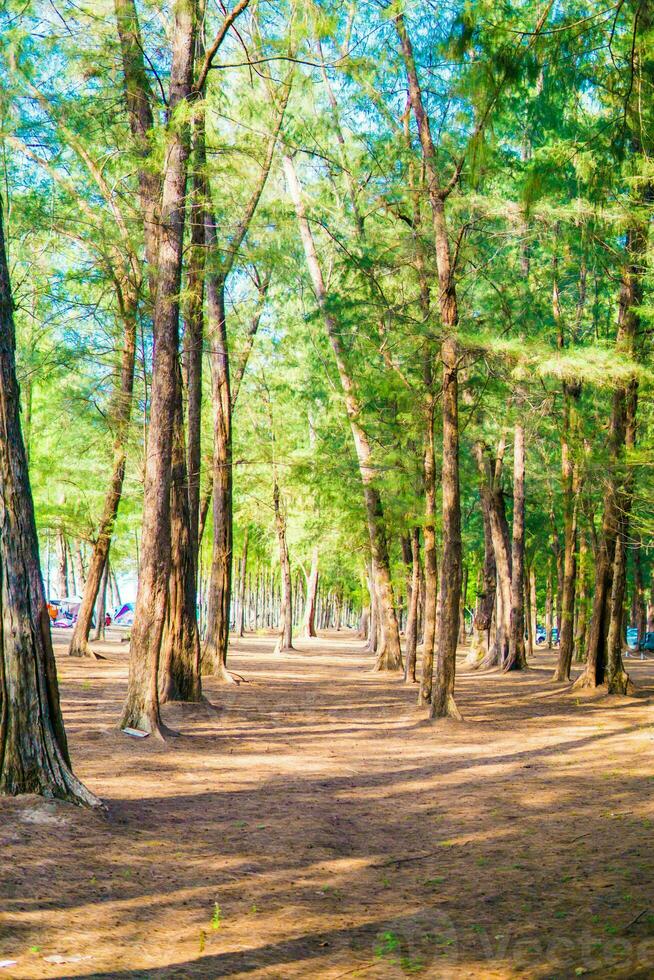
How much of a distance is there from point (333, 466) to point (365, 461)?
148cm

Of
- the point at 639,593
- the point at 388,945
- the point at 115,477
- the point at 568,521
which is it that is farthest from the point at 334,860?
the point at 639,593

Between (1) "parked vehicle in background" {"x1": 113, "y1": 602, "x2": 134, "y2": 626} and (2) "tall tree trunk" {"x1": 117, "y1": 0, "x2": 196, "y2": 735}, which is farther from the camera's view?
(1) "parked vehicle in background" {"x1": 113, "y1": 602, "x2": 134, "y2": 626}

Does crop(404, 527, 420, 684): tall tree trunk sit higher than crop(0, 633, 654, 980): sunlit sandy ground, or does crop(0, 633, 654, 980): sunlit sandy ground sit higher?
crop(404, 527, 420, 684): tall tree trunk

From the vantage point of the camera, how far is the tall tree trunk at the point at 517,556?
78.3 feet

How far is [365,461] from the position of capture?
66.7 ft

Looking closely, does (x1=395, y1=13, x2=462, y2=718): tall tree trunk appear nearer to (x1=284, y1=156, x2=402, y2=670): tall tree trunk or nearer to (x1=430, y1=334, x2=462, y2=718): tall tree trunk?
(x1=430, y1=334, x2=462, y2=718): tall tree trunk

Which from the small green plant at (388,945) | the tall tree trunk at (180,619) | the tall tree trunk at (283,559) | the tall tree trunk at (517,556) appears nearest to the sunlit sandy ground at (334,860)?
the small green plant at (388,945)

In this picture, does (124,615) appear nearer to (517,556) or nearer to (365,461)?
(517,556)

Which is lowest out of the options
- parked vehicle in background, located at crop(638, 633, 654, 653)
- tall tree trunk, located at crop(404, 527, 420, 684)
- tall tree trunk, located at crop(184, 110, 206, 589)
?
parked vehicle in background, located at crop(638, 633, 654, 653)

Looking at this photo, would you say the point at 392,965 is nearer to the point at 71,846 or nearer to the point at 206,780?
the point at 71,846

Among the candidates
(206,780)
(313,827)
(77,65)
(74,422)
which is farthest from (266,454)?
(313,827)

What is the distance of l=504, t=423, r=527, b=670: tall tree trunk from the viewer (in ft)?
78.3

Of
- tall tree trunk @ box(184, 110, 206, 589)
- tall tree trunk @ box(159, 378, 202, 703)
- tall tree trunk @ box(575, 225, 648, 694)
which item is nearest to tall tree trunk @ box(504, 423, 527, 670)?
tall tree trunk @ box(575, 225, 648, 694)

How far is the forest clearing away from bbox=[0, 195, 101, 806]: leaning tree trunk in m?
0.03
